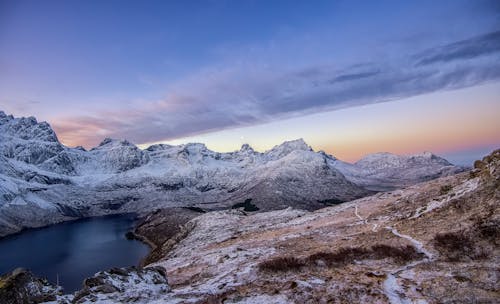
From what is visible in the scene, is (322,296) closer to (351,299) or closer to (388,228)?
(351,299)

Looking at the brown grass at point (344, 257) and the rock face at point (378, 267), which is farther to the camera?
the brown grass at point (344, 257)

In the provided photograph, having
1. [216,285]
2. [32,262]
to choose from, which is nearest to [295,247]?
[216,285]

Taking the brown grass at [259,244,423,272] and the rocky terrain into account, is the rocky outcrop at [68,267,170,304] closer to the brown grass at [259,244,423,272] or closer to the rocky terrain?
the rocky terrain

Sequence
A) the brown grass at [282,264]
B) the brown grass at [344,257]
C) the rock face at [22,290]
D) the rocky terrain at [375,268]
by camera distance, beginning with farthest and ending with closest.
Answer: the brown grass at [282,264] → the brown grass at [344,257] → the rock face at [22,290] → the rocky terrain at [375,268]

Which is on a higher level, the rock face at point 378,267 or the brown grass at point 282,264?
the rock face at point 378,267

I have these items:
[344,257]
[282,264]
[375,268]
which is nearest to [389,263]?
[375,268]

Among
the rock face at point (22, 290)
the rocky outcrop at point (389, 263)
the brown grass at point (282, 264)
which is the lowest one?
the brown grass at point (282, 264)

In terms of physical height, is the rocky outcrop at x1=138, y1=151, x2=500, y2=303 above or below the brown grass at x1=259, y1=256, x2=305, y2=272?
above

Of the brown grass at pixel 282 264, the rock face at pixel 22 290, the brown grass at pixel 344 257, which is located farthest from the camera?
the brown grass at pixel 282 264

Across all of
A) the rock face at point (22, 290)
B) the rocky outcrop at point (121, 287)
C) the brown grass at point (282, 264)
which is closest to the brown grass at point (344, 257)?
the brown grass at point (282, 264)

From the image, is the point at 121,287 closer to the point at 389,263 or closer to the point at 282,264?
the point at 282,264

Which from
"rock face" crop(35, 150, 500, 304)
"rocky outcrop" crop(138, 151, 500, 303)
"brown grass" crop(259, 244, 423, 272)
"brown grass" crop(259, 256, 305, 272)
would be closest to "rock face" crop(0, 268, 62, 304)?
"rock face" crop(35, 150, 500, 304)

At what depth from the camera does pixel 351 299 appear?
24250mm

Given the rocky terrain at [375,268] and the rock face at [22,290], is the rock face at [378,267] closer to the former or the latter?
the rocky terrain at [375,268]
